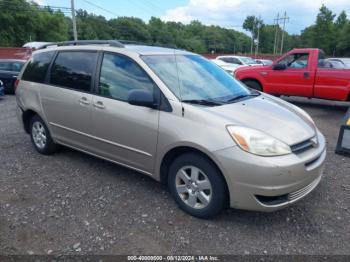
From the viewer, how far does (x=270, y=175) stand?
2.82 metres

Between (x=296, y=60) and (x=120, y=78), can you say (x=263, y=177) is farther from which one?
(x=296, y=60)

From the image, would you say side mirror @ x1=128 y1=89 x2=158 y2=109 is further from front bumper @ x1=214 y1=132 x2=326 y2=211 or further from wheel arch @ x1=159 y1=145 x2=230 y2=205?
front bumper @ x1=214 y1=132 x2=326 y2=211

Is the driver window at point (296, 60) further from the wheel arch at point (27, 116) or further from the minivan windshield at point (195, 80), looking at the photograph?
the wheel arch at point (27, 116)

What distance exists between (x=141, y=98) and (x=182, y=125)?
531mm

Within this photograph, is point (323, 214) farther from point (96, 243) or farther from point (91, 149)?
point (91, 149)

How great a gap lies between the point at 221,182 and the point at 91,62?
2325 millimetres

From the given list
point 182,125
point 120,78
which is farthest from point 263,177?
point 120,78

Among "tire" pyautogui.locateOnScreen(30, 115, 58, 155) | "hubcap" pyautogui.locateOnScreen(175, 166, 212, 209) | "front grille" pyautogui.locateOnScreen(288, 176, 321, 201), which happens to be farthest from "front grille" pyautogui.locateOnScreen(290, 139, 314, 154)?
"tire" pyautogui.locateOnScreen(30, 115, 58, 155)

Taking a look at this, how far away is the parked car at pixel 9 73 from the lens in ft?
39.8

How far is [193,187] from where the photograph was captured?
326cm

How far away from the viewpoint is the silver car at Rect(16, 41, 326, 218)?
2.93 m

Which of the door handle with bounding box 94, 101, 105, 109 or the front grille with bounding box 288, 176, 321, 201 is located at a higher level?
the door handle with bounding box 94, 101, 105, 109

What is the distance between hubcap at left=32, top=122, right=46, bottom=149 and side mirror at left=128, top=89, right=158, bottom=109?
2.27m

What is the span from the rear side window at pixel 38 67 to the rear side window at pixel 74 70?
202mm
